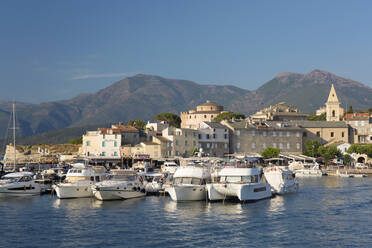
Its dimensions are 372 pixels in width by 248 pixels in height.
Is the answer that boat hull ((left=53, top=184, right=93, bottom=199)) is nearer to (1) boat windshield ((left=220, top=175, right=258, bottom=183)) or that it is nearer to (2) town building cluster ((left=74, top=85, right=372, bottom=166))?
(1) boat windshield ((left=220, top=175, right=258, bottom=183))

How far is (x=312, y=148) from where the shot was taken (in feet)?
396

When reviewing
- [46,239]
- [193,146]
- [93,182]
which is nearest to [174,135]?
[193,146]

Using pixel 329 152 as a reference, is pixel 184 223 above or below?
below

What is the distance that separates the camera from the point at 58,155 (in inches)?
4749

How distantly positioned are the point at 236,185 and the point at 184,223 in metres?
12.0

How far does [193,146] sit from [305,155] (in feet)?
88.7

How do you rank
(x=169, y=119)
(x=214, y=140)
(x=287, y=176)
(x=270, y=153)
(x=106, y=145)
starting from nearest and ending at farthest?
(x=287, y=176) → (x=106, y=145) → (x=270, y=153) → (x=214, y=140) → (x=169, y=119)

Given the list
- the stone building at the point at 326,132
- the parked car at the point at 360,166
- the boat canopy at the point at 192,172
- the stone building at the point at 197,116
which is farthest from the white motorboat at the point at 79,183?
the stone building at the point at 197,116

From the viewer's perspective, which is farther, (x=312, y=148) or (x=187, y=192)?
(x=312, y=148)

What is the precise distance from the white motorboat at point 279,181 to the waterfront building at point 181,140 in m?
43.4

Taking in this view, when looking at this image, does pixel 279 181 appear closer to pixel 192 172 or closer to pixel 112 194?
pixel 192 172

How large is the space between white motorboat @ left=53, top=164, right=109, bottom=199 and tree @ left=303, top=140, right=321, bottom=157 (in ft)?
225

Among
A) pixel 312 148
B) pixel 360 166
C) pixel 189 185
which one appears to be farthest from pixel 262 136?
pixel 189 185

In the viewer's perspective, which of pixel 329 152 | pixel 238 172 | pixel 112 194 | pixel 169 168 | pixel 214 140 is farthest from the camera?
pixel 329 152
